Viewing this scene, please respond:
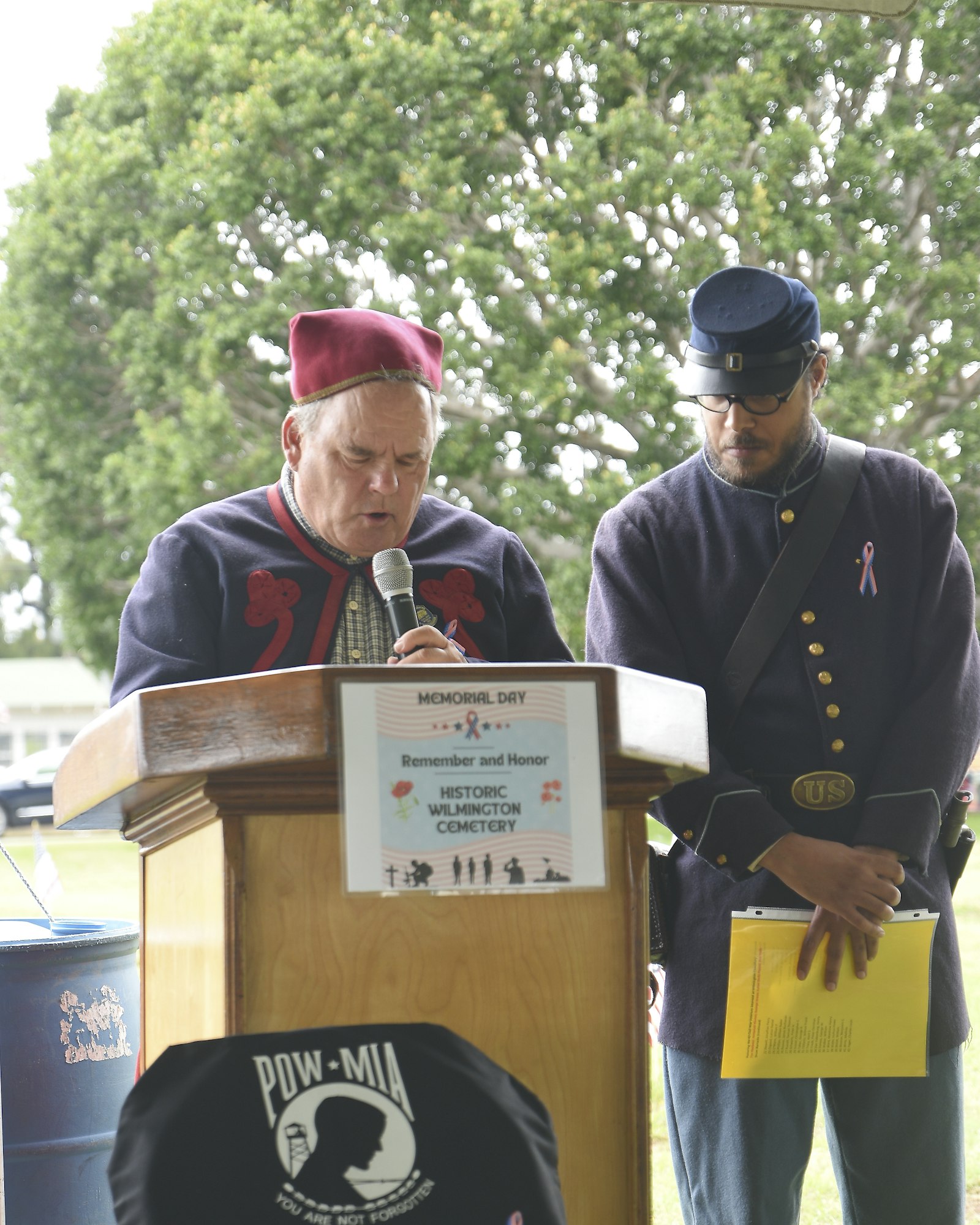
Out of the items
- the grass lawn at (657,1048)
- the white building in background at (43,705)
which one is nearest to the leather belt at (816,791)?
the grass lawn at (657,1048)

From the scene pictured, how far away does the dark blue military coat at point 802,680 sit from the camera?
1760mm


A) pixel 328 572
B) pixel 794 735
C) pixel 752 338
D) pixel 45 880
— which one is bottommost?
pixel 45 880

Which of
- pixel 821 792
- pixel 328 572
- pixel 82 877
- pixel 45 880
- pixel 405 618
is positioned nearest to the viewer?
pixel 405 618

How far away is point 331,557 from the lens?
169 centimetres

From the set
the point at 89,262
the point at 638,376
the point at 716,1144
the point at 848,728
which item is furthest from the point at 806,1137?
the point at 89,262

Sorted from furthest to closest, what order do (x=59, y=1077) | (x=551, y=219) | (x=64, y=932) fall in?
(x=551, y=219) < (x=64, y=932) < (x=59, y=1077)

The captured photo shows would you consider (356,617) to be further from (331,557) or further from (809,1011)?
(809,1011)

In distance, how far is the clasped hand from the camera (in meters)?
1.72

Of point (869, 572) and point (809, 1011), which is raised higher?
point (869, 572)

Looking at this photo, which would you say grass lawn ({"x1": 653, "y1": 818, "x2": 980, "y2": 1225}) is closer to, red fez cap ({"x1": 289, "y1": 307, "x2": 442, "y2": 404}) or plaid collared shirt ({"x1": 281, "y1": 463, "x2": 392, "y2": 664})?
plaid collared shirt ({"x1": 281, "y1": 463, "x2": 392, "y2": 664})

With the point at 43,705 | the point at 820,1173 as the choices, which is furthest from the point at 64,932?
the point at 43,705

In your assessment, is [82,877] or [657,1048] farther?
[82,877]

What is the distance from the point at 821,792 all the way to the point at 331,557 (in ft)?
2.42

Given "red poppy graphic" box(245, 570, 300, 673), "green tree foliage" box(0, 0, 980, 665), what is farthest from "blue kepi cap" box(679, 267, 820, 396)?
"green tree foliage" box(0, 0, 980, 665)
